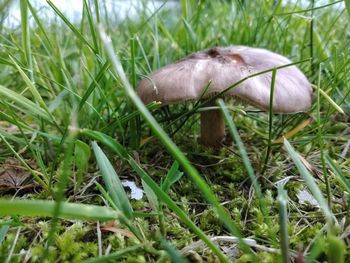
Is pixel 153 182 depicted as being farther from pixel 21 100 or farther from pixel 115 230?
pixel 21 100

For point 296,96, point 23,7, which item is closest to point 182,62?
point 296,96

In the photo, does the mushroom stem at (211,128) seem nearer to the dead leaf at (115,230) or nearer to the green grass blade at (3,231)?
the dead leaf at (115,230)

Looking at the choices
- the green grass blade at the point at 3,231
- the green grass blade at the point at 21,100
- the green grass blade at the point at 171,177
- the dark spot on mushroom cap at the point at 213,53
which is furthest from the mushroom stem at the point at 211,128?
the green grass blade at the point at 3,231

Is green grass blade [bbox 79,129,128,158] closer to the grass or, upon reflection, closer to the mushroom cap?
the grass

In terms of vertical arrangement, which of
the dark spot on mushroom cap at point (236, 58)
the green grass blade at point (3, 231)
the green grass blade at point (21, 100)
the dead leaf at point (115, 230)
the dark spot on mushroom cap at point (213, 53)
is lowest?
the dead leaf at point (115, 230)

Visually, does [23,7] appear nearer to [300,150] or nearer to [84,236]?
[84,236]

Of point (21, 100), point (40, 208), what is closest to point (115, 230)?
point (40, 208)

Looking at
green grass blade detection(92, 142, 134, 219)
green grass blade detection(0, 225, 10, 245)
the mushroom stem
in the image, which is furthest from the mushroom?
green grass blade detection(0, 225, 10, 245)

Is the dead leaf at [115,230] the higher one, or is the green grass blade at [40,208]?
the green grass blade at [40,208]
